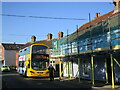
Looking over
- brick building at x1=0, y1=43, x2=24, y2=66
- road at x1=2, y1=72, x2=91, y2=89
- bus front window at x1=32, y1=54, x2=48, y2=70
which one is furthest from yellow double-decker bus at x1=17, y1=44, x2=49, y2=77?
brick building at x1=0, y1=43, x2=24, y2=66

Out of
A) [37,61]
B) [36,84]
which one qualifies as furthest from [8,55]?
[36,84]

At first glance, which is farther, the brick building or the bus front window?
the brick building

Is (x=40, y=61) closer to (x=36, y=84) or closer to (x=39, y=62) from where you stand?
(x=39, y=62)

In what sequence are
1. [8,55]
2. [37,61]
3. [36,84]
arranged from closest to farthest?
[36,84] < [37,61] < [8,55]

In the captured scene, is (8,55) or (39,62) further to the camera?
(8,55)

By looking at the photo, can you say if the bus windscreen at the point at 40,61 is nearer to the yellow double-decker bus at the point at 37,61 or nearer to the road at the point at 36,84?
the yellow double-decker bus at the point at 37,61

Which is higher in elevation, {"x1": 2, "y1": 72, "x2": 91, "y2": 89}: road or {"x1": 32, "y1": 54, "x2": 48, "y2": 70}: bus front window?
{"x1": 32, "y1": 54, "x2": 48, "y2": 70}: bus front window

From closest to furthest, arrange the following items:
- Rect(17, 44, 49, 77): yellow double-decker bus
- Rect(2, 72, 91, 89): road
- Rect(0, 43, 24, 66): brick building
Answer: Rect(2, 72, 91, 89): road < Rect(17, 44, 49, 77): yellow double-decker bus < Rect(0, 43, 24, 66): brick building

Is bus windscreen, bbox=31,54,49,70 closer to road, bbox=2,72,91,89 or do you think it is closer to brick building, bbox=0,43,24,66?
road, bbox=2,72,91,89

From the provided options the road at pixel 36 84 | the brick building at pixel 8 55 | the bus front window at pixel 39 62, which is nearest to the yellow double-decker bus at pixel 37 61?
the bus front window at pixel 39 62

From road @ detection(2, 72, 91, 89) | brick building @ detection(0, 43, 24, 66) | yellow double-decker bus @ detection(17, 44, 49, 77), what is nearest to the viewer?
road @ detection(2, 72, 91, 89)

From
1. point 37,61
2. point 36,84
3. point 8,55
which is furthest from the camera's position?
point 8,55

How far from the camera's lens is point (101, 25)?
51.2 feet

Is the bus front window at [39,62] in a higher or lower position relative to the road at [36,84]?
higher
